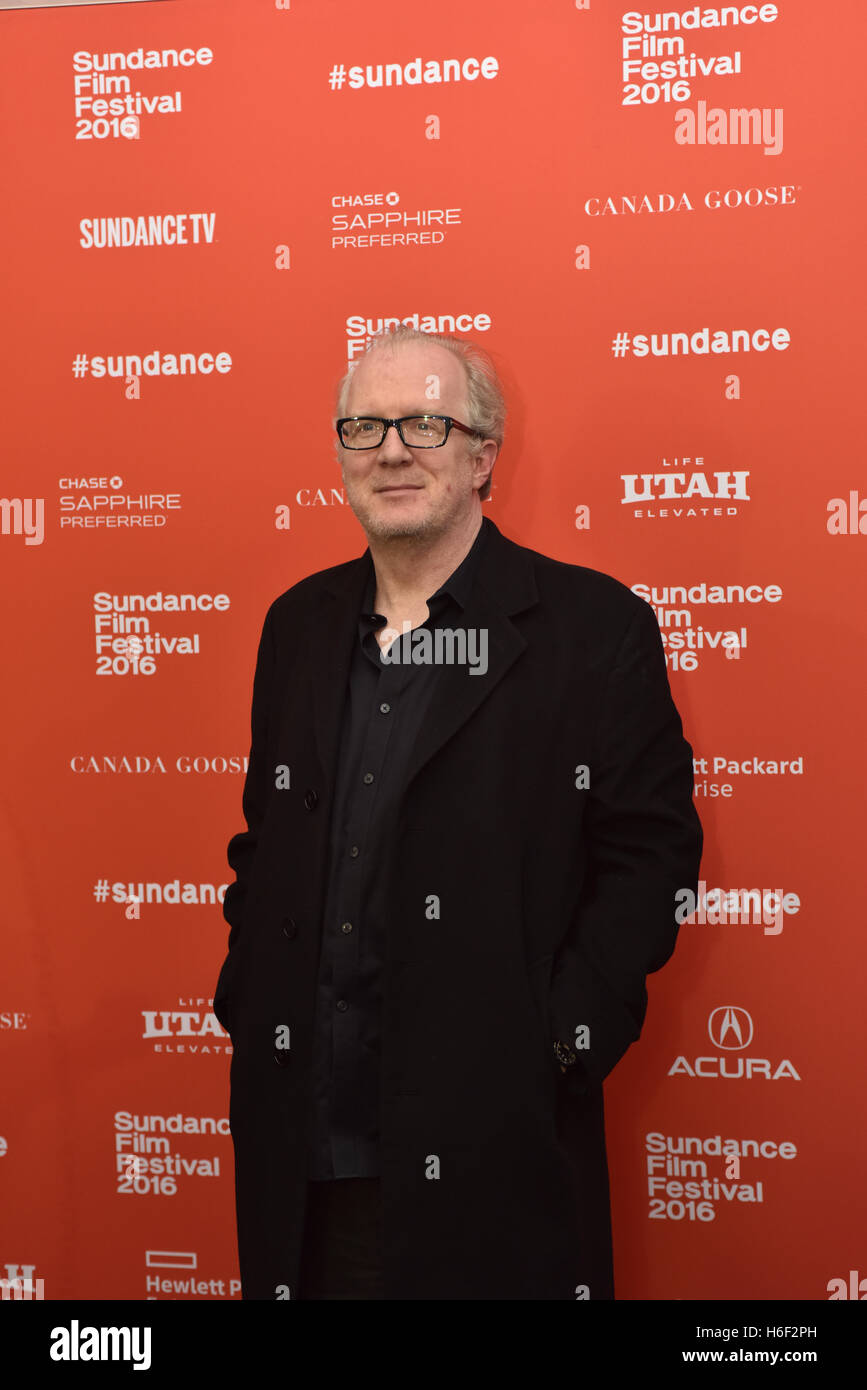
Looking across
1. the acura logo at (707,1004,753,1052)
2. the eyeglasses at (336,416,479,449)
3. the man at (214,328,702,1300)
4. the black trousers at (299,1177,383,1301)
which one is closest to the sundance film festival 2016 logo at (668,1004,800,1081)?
the acura logo at (707,1004,753,1052)

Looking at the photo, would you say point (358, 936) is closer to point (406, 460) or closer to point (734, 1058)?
point (406, 460)

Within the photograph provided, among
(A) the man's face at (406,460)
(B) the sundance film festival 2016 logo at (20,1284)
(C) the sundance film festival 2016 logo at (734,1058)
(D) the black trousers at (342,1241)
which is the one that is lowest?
(B) the sundance film festival 2016 logo at (20,1284)

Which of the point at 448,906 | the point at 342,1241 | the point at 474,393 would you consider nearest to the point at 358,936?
the point at 448,906

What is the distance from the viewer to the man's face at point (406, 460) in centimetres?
204

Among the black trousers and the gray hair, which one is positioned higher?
the gray hair

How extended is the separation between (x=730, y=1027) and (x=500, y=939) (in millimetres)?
888

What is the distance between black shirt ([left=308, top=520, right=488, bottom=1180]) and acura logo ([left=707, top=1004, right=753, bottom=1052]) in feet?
3.12

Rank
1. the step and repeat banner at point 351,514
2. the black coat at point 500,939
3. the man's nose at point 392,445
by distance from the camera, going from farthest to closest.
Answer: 1. the step and repeat banner at point 351,514
2. the man's nose at point 392,445
3. the black coat at point 500,939

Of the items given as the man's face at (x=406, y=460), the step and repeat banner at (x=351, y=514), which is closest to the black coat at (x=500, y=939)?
the man's face at (x=406, y=460)

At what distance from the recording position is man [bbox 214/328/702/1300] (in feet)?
6.28

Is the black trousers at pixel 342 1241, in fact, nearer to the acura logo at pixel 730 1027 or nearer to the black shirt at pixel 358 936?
the black shirt at pixel 358 936

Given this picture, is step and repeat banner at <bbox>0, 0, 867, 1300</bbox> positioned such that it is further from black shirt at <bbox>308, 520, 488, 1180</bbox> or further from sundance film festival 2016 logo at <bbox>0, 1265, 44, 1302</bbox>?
black shirt at <bbox>308, 520, 488, 1180</bbox>
